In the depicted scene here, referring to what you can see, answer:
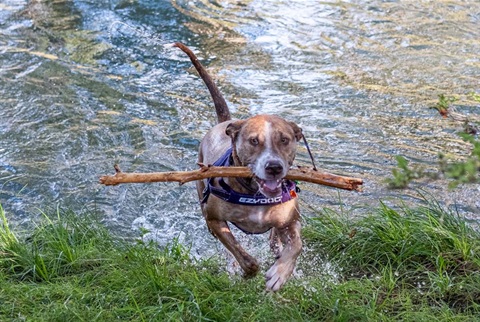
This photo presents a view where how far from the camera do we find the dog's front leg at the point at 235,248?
4500 millimetres

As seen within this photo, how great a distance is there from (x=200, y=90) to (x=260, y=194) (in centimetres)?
447

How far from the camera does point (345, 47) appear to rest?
10.2 m

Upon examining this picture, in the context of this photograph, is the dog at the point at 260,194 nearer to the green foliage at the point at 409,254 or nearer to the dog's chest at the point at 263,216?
the dog's chest at the point at 263,216

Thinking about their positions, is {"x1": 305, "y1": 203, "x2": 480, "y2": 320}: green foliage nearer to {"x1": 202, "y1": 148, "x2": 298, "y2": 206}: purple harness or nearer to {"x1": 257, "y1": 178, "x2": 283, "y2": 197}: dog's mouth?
{"x1": 202, "y1": 148, "x2": 298, "y2": 206}: purple harness

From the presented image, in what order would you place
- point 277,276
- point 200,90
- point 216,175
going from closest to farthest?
point 216,175, point 277,276, point 200,90

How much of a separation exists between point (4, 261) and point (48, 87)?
14.8ft

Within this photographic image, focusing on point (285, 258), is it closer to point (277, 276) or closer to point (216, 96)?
point (277, 276)

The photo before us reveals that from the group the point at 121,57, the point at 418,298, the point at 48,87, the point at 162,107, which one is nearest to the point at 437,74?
the point at 162,107

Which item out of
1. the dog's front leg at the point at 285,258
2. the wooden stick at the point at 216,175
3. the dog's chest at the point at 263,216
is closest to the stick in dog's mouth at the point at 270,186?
the wooden stick at the point at 216,175

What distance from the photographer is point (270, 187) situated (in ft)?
14.1

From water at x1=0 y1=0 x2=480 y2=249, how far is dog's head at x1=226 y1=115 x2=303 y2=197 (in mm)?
1288

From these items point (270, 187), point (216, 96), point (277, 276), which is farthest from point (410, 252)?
point (216, 96)

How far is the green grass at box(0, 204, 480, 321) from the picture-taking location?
392 cm

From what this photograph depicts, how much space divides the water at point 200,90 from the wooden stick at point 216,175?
150 centimetres
